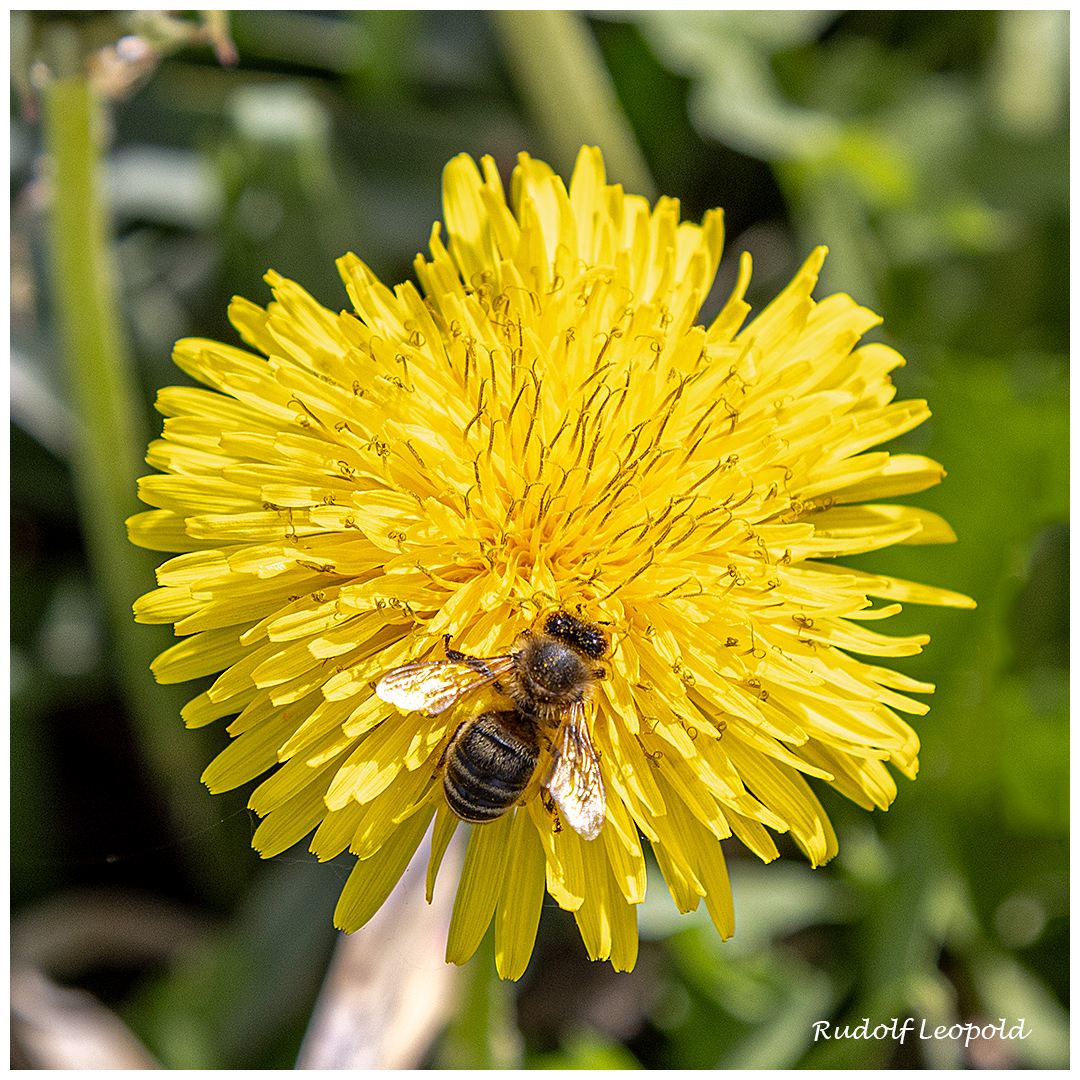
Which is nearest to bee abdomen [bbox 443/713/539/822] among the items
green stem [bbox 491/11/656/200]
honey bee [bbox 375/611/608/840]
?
Result: honey bee [bbox 375/611/608/840]

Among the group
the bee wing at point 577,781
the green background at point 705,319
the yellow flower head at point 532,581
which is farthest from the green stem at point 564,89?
the bee wing at point 577,781

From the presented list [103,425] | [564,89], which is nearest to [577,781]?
[103,425]

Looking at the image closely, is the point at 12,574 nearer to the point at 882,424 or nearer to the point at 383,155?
the point at 383,155

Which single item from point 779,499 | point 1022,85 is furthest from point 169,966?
point 1022,85

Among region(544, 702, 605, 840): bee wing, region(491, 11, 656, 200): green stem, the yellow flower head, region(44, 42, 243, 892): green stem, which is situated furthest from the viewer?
region(491, 11, 656, 200): green stem

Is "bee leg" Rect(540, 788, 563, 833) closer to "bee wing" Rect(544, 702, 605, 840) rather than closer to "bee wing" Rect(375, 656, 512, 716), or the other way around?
"bee wing" Rect(544, 702, 605, 840)

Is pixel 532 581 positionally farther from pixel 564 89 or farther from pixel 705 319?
pixel 564 89

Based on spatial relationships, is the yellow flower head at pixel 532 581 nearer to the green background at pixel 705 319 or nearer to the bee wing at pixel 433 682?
the bee wing at pixel 433 682
